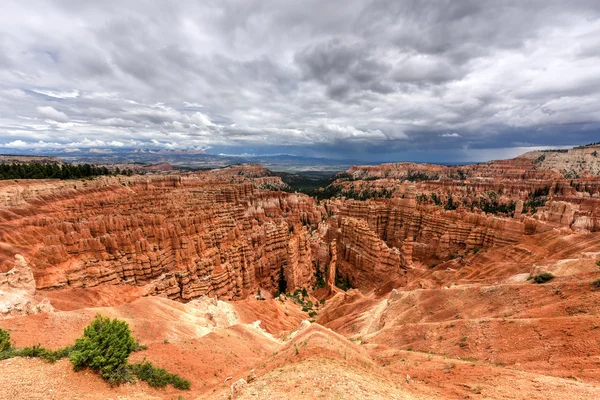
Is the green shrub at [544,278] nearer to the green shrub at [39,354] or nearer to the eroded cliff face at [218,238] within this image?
the eroded cliff face at [218,238]

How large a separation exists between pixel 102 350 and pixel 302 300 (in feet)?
108

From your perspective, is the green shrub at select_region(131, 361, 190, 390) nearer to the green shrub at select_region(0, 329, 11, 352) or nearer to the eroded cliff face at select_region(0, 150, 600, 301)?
the green shrub at select_region(0, 329, 11, 352)

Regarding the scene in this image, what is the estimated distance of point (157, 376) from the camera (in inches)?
526

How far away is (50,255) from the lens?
2703 centimetres

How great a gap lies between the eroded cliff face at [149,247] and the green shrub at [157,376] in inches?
Answer: 683

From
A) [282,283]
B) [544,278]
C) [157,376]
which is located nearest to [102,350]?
[157,376]

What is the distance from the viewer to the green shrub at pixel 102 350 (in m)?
11.4

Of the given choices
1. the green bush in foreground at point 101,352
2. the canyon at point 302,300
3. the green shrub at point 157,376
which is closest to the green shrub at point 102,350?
the green bush in foreground at point 101,352

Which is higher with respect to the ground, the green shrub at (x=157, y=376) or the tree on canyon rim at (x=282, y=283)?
the green shrub at (x=157, y=376)

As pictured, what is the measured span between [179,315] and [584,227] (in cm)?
6839

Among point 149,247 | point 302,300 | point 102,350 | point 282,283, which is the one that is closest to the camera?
point 102,350

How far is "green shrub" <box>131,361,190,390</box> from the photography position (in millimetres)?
13039

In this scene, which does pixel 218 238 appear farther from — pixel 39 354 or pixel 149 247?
pixel 39 354

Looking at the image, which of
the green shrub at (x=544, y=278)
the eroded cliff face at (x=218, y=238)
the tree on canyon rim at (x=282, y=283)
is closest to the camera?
the green shrub at (x=544, y=278)
